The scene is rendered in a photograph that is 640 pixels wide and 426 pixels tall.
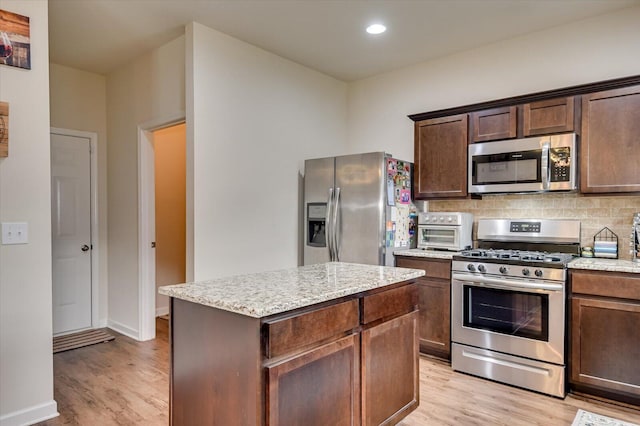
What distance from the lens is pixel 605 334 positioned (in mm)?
2623

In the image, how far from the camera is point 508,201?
357cm

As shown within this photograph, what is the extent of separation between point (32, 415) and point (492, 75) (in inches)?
170

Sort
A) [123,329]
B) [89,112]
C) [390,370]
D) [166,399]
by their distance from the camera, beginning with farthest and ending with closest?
[89,112] → [123,329] → [166,399] → [390,370]

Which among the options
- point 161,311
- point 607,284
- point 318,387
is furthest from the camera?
point 161,311

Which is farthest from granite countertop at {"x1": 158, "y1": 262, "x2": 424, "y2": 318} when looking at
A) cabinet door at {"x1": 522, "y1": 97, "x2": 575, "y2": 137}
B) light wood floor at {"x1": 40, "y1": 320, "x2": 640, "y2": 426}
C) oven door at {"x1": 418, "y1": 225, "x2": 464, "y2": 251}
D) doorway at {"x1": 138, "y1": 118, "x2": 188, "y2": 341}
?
doorway at {"x1": 138, "y1": 118, "x2": 188, "y2": 341}

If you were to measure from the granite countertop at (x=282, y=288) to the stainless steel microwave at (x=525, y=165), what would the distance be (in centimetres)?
154

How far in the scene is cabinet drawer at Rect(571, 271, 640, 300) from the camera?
8.29ft

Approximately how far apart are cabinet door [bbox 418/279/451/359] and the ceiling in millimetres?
2109

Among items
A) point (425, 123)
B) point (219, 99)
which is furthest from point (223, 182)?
point (425, 123)

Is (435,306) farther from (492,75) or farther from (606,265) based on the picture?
(492,75)

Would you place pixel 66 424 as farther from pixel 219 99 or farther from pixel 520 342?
pixel 520 342

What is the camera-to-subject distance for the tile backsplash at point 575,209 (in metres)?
3.04

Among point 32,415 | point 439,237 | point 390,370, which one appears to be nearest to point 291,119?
point 439,237

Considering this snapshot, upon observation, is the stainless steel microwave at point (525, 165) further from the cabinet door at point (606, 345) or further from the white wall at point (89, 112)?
the white wall at point (89, 112)
